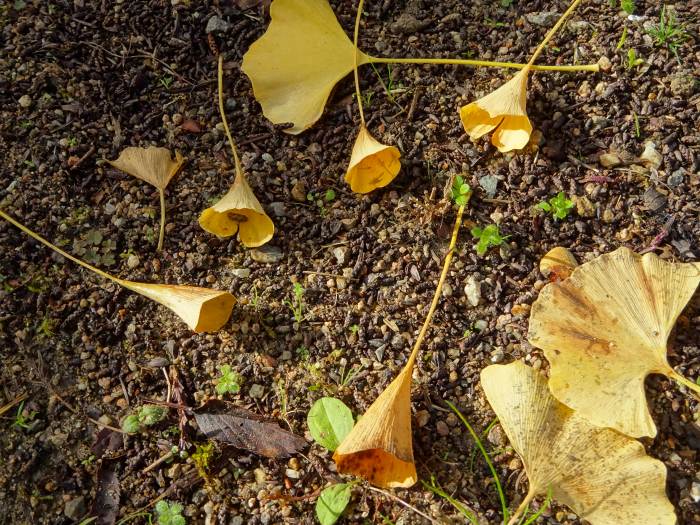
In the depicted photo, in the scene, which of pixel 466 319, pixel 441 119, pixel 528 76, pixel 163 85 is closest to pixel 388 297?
pixel 466 319

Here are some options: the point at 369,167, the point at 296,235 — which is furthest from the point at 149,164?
the point at 369,167

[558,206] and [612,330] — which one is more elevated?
[558,206]

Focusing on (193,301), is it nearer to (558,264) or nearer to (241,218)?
(241,218)

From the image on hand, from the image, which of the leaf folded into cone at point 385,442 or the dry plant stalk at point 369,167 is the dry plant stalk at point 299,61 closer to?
the dry plant stalk at point 369,167

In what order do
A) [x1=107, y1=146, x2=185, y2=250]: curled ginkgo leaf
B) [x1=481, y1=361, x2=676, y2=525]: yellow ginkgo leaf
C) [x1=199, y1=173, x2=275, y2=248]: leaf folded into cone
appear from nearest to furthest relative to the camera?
[x1=481, y1=361, x2=676, y2=525]: yellow ginkgo leaf
[x1=199, y1=173, x2=275, y2=248]: leaf folded into cone
[x1=107, y1=146, x2=185, y2=250]: curled ginkgo leaf

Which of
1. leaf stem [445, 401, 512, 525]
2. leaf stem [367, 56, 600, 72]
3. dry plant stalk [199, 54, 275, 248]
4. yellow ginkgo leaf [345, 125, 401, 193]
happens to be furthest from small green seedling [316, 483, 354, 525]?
leaf stem [367, 56, 600, 72]

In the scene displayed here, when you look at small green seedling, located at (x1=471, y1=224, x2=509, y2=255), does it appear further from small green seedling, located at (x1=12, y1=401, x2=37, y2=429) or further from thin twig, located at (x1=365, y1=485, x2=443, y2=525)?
small green seedling, located at (x1=12, y1=401, x2=37, y2=429)
